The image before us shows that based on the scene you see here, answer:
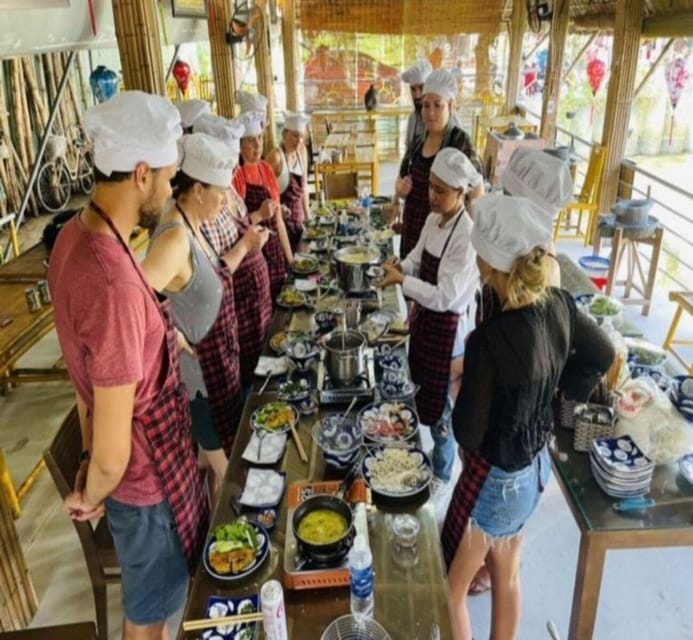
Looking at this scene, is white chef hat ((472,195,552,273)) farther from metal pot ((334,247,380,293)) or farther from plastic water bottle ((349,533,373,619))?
metal pot ((334,247,380,293))

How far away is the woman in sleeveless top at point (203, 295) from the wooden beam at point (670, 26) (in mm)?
4516

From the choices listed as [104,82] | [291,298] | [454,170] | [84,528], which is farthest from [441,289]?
[104,82]

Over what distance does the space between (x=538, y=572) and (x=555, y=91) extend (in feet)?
Result: 23.1

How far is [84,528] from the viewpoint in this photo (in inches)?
85.0

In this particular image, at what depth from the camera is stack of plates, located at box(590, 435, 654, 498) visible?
78.0 inches

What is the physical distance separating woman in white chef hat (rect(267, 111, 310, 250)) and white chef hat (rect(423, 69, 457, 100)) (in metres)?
1.25

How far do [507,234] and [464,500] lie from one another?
36.2 inches

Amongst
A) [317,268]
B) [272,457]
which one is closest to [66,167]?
[317,268]

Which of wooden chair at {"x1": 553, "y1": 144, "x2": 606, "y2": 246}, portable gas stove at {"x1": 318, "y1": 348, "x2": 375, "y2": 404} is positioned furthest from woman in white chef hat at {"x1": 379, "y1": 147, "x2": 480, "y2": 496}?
wooden chair at {"x1": 553, "y1": 144, "x2": 606, "y2": 246}

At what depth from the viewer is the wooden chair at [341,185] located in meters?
6.29

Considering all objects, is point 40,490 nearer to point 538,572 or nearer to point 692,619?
point 538,572

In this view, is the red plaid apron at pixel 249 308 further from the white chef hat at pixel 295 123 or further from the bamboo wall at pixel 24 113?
the bamboo wall at pixel 24 113

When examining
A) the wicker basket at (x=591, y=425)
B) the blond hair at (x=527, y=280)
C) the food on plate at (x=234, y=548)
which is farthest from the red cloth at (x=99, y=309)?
the wicker basket at (x=591, y=425)

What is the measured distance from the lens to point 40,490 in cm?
345
